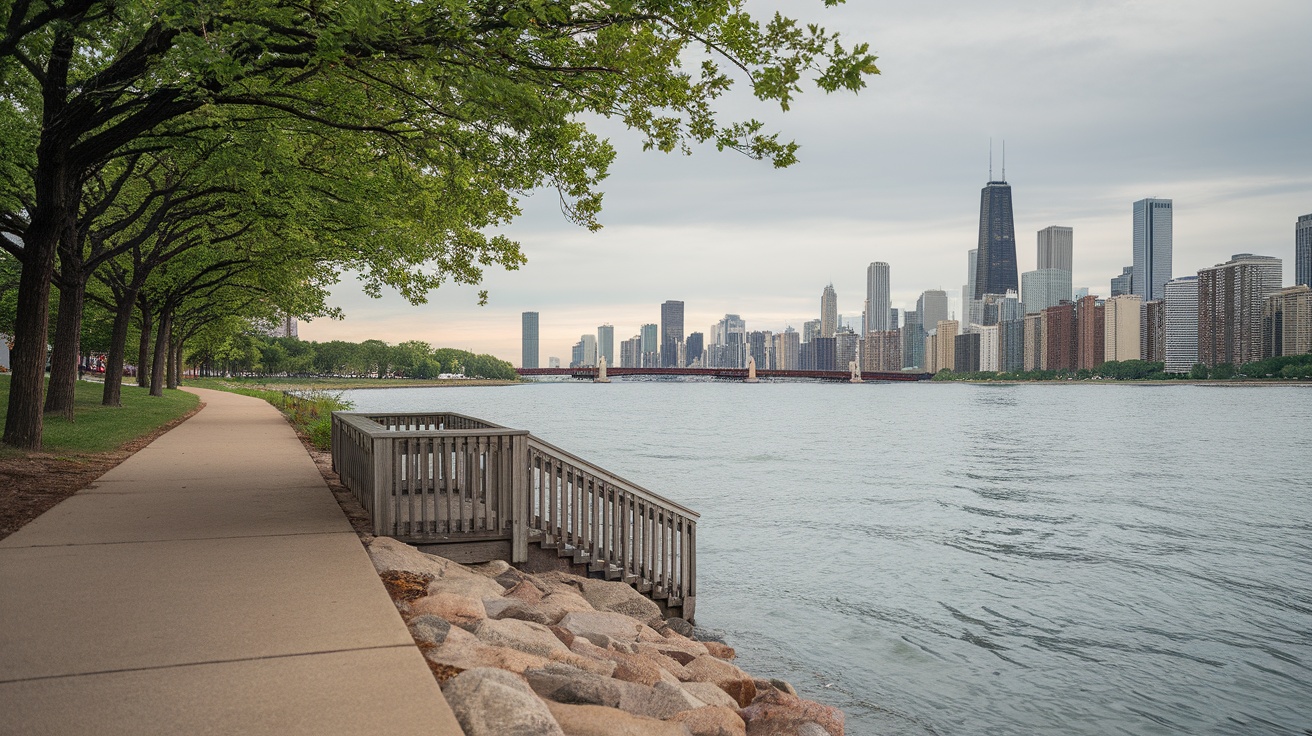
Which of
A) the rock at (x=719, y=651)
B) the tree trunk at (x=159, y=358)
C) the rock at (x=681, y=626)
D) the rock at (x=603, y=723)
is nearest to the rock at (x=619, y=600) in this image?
the rock at (x=681, y=626)

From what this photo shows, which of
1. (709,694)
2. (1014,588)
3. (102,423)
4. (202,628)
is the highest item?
(102,423)

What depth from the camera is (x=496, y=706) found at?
469cm

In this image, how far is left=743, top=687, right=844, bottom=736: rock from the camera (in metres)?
6.74

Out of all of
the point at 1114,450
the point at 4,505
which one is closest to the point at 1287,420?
the point at 1114,450

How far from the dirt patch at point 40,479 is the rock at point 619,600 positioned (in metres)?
6.04

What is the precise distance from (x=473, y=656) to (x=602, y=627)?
7.81 ft

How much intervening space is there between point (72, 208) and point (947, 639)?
1931cm

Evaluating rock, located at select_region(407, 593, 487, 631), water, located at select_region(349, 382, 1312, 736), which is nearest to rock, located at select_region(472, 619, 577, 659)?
rock, located at select_region(407, 593, 487, 631)

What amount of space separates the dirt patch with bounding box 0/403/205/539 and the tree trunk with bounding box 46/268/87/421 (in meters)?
4.52

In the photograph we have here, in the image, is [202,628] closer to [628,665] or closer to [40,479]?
[628,665]

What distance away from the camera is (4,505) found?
10688 mm

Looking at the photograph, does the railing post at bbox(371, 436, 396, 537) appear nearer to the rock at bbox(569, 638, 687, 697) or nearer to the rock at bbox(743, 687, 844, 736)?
the rock at bbox(569, 638, 687, 697)

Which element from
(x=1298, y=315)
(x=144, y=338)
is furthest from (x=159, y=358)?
(x=1298, y=315)

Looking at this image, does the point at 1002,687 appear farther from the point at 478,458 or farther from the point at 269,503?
the point at 269,503
